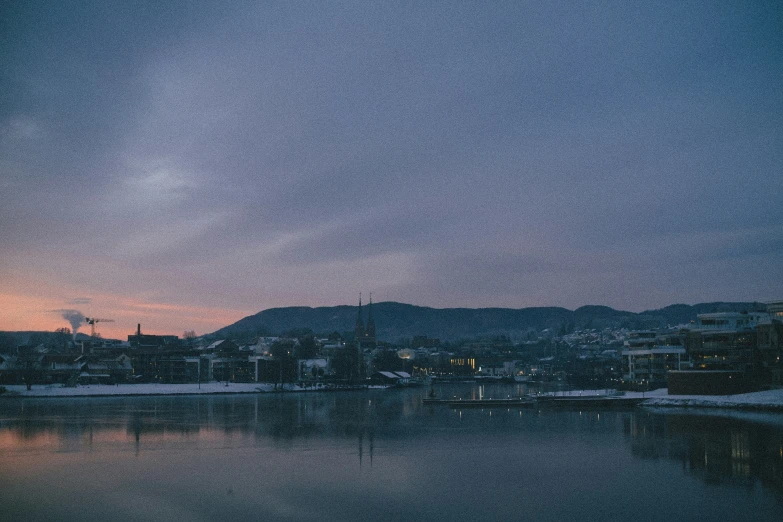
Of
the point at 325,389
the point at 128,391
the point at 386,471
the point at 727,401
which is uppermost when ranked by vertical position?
the point at 386,471

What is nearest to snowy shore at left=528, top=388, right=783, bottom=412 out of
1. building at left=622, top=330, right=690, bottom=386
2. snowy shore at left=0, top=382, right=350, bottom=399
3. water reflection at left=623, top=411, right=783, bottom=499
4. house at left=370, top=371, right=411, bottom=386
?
water reflection at left=623, top=411, right=783, bottom=499

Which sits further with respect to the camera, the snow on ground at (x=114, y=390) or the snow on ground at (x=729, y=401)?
the snow on ground at (x=114, y=390)

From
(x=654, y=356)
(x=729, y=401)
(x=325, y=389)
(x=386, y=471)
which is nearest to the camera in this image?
(x=386, y=471)

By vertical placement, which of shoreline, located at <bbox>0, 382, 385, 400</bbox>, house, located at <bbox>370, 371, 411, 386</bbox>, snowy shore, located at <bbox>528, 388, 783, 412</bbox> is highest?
snowy shore, located at <bbox>528, 388, 783, 412</bbox>

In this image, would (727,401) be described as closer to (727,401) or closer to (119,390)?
(727,401)

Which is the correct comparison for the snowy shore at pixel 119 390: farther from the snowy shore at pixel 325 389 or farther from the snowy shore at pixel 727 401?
the snowy shore at pixel 727 401

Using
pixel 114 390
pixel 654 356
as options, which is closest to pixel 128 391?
pixel 114 390

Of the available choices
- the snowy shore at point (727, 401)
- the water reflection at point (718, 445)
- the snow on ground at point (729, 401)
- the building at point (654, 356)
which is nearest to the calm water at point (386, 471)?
the water reflection at point (718, 445)

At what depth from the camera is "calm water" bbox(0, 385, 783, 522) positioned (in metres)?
19.3

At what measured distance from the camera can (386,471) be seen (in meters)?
25.3

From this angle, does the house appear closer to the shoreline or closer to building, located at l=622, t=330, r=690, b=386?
the shoreline

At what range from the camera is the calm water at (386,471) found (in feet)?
63.4

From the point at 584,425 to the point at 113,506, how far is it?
33.3 metres

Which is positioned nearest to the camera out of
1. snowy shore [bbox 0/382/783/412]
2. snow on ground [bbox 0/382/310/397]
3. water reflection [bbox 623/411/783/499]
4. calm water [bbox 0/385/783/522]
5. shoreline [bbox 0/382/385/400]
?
calm water [bbox 0/385/783/522]
